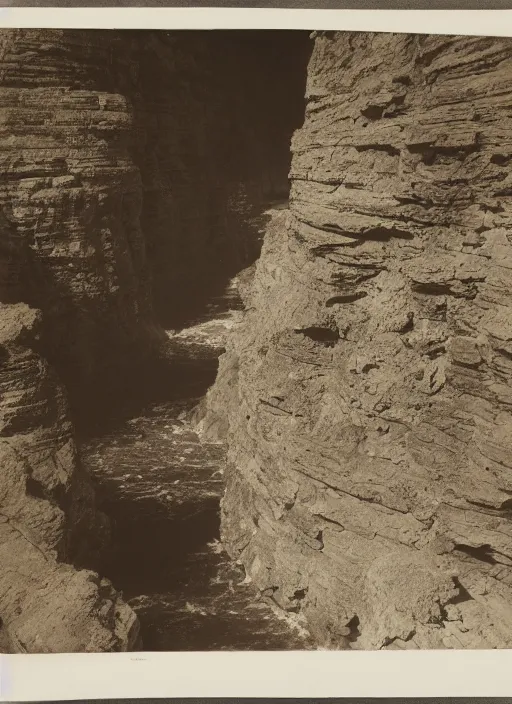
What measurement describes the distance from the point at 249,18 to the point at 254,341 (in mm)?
3093

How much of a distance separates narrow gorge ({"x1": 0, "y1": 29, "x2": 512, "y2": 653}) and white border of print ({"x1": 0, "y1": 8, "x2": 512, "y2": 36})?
0.47 feet

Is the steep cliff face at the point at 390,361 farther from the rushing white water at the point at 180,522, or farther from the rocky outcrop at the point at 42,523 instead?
the rocky outcrop at the point at 42,523

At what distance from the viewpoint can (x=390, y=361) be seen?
6.37 m

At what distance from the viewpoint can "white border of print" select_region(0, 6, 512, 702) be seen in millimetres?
5414

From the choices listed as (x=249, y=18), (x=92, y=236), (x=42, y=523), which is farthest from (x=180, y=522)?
(x=249, y=18)

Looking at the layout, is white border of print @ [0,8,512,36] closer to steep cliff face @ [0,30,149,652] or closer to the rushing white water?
steep cliff face @ [0,30,149,652]

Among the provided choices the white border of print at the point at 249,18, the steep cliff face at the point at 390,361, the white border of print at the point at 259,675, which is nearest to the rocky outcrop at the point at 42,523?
the white border of print at the point at 259,675

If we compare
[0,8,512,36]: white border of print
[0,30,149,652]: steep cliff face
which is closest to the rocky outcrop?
[0,30,149,652]: steep cliff face

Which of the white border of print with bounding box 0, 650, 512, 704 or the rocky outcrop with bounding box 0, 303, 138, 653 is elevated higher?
the rocky outcrop with bounding box 0, 303, 138, 653

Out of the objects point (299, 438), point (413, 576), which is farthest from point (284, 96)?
point (413, 576)

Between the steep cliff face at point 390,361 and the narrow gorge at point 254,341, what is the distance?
2cm

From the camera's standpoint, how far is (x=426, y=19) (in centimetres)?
551

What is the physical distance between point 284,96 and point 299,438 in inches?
126

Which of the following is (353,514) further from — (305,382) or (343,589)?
(305,382)
